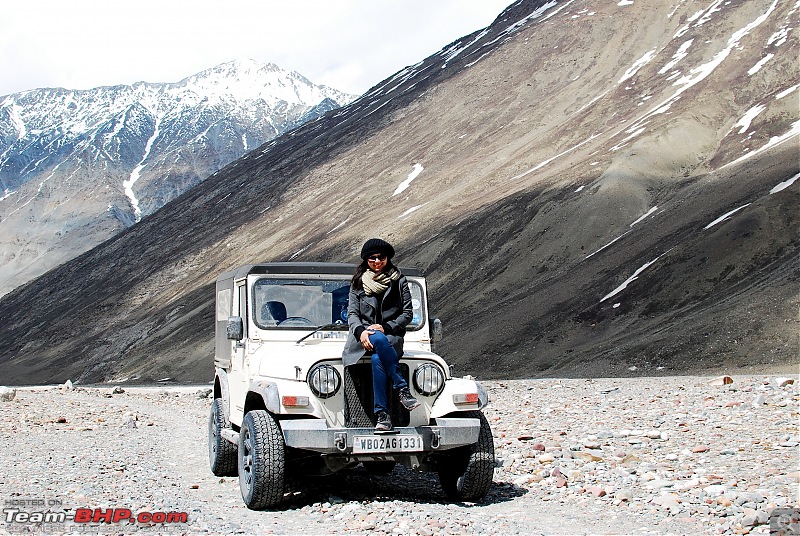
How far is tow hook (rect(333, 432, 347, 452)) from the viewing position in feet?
26.5

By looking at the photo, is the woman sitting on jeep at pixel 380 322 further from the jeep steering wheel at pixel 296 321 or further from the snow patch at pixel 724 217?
the snow patch at pixel 724 217

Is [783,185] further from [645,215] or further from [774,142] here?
[774,142]

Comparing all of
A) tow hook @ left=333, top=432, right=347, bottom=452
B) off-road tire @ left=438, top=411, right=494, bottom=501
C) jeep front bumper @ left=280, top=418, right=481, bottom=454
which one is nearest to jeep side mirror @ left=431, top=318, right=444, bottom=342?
off-road tire @ left=438, top=411, right=494, bottom=501

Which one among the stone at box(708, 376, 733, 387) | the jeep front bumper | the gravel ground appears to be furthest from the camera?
the stone at box(708, 376, 733, 387)

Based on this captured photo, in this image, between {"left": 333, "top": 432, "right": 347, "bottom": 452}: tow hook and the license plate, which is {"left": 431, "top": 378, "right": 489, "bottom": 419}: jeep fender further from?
{"left": 333, "top": 432, "right": 347, "bottom": 452}: tow hook

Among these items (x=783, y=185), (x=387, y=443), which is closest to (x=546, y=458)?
(x=387, y=443)

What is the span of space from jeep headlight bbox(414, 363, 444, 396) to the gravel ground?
1123 millimetres

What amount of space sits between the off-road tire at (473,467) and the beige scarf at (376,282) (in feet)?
4.98

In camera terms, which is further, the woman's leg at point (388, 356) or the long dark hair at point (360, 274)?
the long dark hair at point (360, 274)

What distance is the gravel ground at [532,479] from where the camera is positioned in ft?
25.1

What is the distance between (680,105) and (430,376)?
185 ft

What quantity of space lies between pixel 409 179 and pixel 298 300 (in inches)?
2689

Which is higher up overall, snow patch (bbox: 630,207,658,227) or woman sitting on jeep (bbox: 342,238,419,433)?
snow patch (bbox: 630,207,658,227)

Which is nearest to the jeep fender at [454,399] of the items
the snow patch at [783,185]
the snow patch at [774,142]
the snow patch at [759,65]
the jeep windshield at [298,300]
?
the jeep windshield at [298,300]
